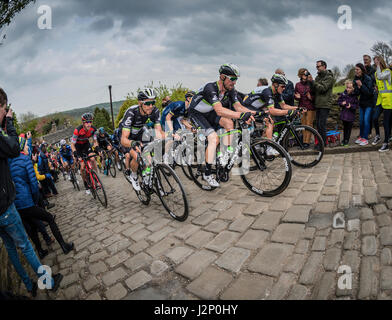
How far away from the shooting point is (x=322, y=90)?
6730 millimetres

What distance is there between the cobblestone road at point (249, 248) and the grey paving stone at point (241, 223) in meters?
0.02

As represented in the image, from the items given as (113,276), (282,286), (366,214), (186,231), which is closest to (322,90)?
(366,214)

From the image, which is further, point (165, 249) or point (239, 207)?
point (239, 207)

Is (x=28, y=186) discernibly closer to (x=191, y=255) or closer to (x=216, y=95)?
(x=191, y=255)

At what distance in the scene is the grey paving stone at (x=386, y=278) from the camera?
1789mm

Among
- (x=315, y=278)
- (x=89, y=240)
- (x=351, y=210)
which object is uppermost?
(x=351, y=210)

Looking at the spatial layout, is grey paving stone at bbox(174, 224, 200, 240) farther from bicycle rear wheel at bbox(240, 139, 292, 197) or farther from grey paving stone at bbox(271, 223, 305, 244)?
bicycle rear wheel at bbox(240, 139, 292, 197)

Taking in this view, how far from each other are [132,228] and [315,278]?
3.08 metres

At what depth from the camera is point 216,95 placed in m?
4.20

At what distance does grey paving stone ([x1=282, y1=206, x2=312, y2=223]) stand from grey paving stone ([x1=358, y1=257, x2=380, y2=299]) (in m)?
0.96

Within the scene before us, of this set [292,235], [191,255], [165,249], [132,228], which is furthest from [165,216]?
[292,235]

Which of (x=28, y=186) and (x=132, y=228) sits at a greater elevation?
(x=28, y=186)
